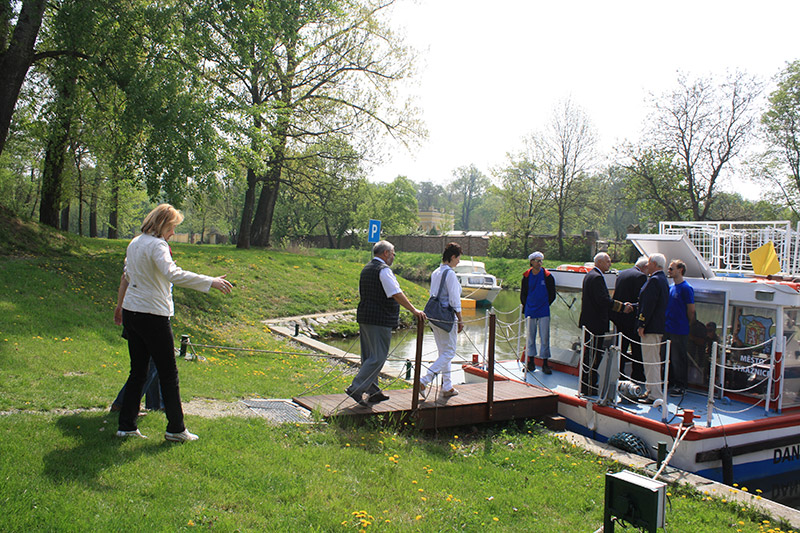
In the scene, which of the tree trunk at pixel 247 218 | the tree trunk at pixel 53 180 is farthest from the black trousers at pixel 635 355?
the tree trunk at pixel 247 218

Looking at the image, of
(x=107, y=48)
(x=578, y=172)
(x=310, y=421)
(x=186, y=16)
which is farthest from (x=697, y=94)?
(x=310, y=421)

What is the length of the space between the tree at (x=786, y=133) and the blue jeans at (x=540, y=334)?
35939mm

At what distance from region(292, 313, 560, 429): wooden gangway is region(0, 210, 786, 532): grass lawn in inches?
9.2

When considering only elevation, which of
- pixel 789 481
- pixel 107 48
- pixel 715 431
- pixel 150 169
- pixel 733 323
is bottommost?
pixel 789 481

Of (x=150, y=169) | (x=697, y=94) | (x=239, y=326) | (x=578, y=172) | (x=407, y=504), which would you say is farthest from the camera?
(x=578, y=172)

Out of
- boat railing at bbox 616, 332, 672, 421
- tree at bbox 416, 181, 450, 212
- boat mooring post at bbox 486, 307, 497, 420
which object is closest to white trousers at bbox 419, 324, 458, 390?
boat mooring post at bbox 486, 307, 497, 420

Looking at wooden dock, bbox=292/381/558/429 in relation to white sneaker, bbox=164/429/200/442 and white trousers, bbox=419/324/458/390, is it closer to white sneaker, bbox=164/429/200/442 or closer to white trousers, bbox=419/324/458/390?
white trousers, bbox=419/324/458/390

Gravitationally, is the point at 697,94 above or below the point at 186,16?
above

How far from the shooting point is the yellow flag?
9.63 m

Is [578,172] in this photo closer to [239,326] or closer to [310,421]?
[239,326]

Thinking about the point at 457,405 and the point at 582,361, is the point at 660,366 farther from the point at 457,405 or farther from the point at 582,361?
the point at 457,405

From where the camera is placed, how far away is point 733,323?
338 inches

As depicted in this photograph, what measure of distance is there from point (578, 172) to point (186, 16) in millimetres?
38783

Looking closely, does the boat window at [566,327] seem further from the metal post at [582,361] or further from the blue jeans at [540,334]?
the metal post at [582,361]
